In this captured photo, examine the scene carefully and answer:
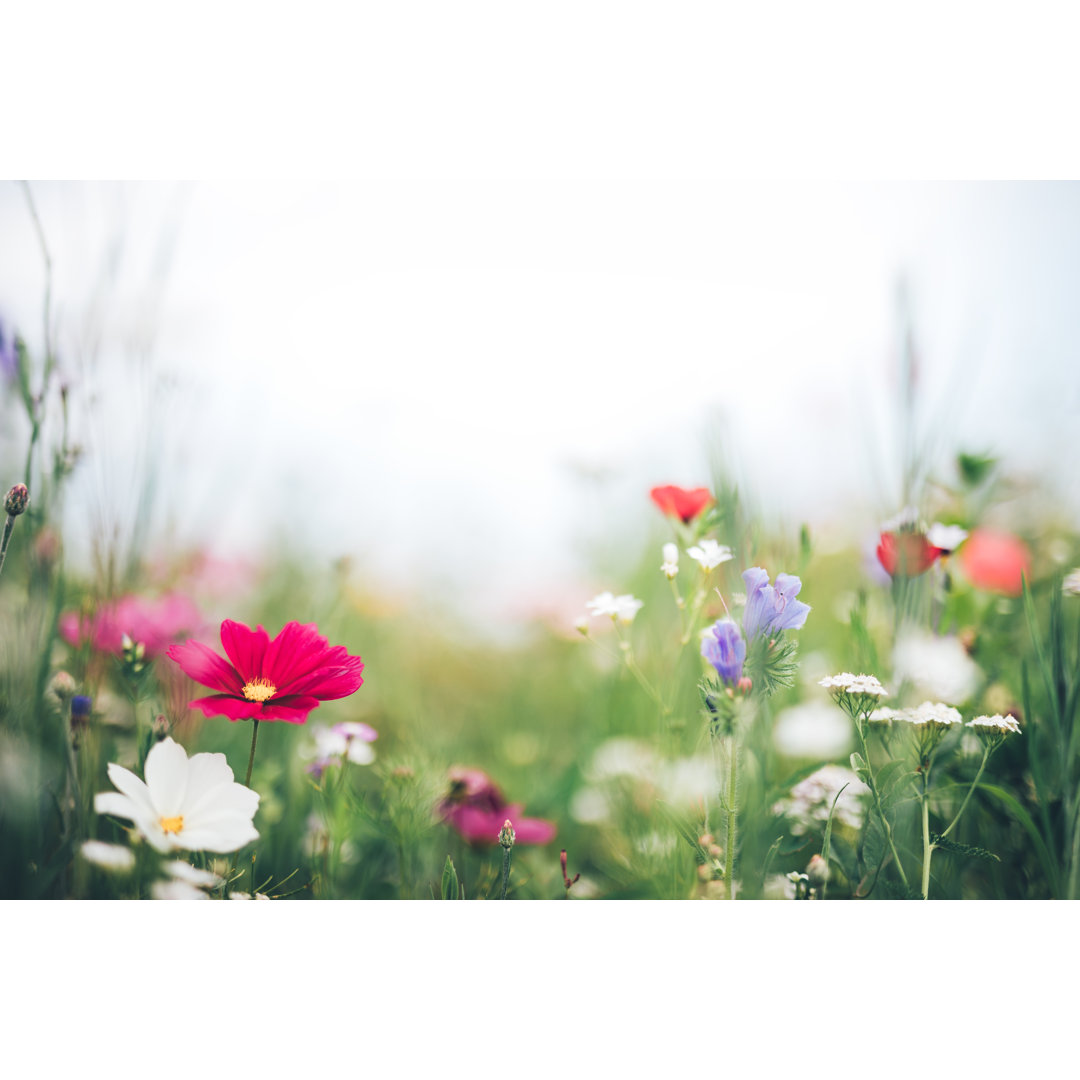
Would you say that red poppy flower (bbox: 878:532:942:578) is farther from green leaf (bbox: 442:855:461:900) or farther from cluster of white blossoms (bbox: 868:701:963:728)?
green leaf (bbox: 442:855:461:900)

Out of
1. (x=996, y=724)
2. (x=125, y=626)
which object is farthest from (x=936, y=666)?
(x=125, y=626)

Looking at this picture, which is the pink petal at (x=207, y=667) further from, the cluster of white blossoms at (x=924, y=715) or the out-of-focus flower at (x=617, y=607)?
the cluster of white blossoms at (x=924, y=715)

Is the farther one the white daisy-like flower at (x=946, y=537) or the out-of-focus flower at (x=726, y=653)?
the white daisy-like flower at (x=946, y=537)

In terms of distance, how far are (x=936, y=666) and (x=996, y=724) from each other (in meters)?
0.08

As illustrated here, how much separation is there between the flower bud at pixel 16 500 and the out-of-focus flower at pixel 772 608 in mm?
630

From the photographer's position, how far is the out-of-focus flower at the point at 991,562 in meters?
0.69

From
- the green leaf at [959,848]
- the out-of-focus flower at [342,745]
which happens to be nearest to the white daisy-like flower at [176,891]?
the out-of-focus flower at [342,745]

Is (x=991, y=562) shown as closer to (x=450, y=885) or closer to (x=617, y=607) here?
(x=617, y=607)

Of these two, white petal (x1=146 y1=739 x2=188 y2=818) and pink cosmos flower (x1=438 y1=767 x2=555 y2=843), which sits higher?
white petal (x1=146 y1=739 x2=188 y2=818)

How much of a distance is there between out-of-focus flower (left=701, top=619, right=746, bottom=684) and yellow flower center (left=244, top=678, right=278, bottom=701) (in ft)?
1.19

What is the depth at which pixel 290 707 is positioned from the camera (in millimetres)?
524

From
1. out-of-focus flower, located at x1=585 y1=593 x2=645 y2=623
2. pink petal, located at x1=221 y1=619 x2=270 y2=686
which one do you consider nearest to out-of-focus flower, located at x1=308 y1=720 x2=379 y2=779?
pink petal, located at x1=221 y1=619 x2=270 y2=686

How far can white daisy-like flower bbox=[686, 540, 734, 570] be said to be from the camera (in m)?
0.57

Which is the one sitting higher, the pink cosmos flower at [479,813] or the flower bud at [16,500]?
the flower bud at [16,500]
